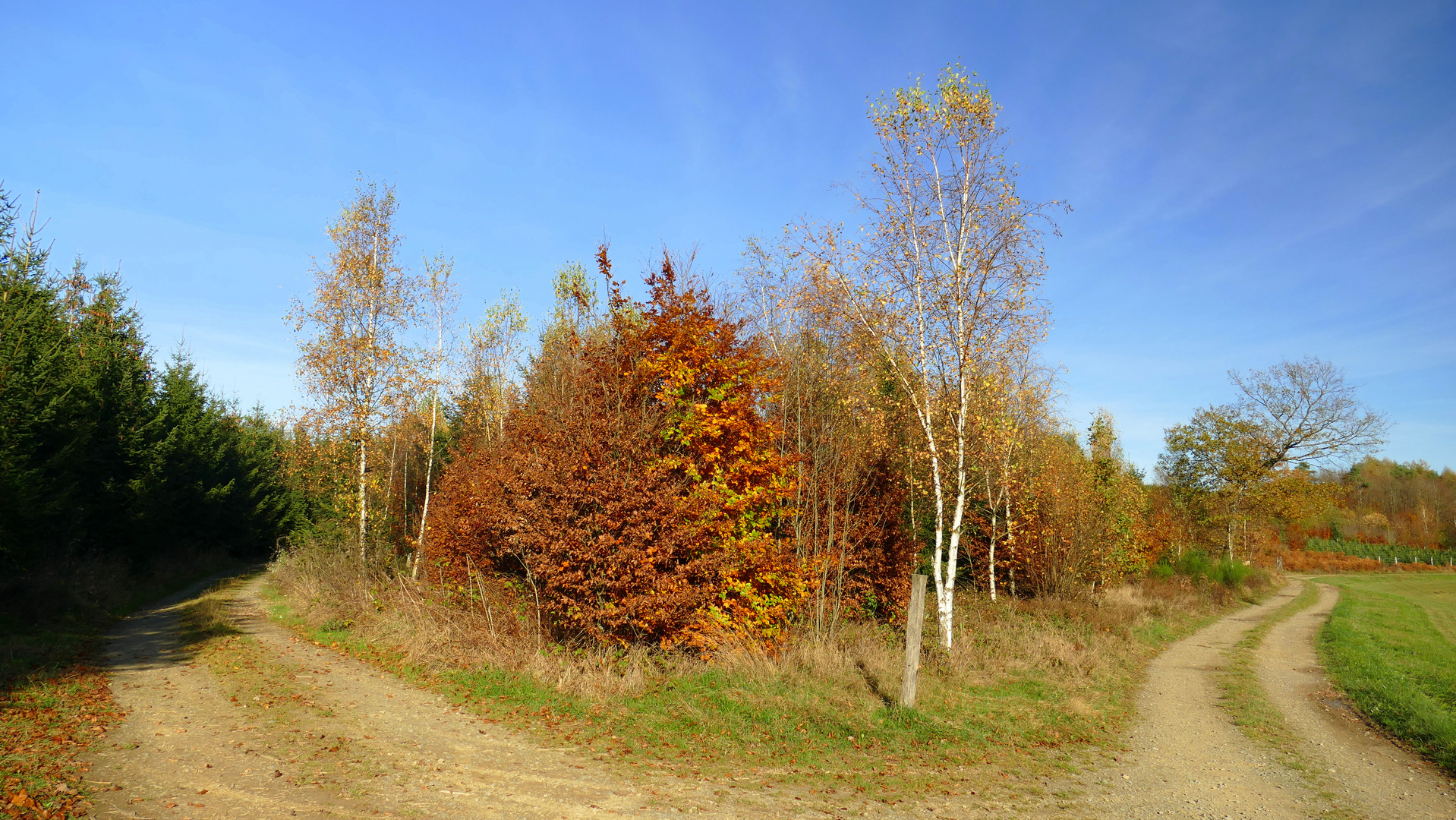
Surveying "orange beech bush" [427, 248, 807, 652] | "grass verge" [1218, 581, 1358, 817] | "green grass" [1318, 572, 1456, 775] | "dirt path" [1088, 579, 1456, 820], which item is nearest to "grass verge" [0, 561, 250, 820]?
"orange beech bush" [427, 248, 807, 652]

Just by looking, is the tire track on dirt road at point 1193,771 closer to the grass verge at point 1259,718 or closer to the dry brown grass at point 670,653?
the grass verge at point 1259,718

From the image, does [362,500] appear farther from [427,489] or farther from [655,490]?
[655,490]

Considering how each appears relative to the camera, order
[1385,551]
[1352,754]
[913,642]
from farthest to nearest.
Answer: [1385,551] → [913,642] → [1352,754]

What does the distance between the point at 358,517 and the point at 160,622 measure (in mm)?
5720

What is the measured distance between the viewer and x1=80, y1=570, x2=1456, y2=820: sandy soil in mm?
6367

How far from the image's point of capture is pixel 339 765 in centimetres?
727

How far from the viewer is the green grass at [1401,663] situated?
9695mm

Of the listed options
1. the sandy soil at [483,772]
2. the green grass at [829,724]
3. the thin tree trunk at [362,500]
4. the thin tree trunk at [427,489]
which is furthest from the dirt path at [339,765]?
the thin tree trunk at [427,489]

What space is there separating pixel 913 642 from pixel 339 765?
7031 mm

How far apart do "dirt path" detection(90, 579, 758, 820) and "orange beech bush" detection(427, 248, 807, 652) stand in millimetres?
2550

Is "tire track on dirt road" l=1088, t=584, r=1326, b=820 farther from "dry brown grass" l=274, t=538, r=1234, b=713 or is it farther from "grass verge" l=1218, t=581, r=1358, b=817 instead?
"dry brown grass" l=274, t=538, r=1234, b=713

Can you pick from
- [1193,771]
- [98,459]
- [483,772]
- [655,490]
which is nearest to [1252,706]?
[1193,771]

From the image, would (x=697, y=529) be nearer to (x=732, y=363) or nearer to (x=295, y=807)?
(x=732, y=363)

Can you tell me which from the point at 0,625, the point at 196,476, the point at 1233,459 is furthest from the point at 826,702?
the point at 1233,459
